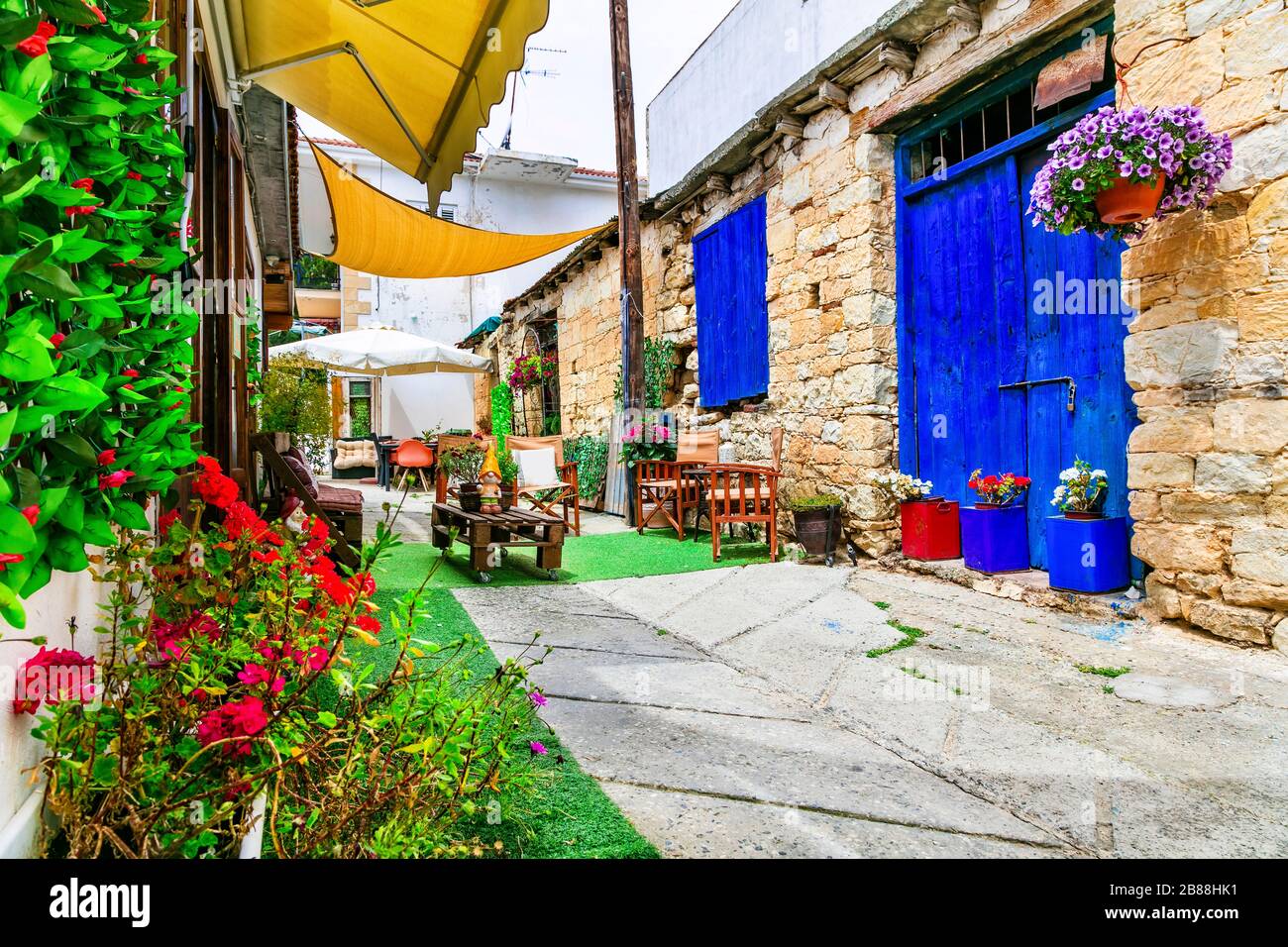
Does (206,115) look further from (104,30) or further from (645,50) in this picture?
(645,50)

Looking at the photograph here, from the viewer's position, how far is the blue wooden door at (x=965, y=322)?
4574mm

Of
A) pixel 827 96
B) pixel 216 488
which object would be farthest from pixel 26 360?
pixel 827 96

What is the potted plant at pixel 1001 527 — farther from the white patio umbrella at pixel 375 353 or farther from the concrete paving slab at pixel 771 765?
the white patio umbrella at pixel 375 353

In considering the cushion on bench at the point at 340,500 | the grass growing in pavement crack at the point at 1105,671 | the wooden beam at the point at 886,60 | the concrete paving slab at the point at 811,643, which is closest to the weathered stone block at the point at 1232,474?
the grass growing in pavement crack at the point at 1105,671

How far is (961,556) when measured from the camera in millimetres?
4969

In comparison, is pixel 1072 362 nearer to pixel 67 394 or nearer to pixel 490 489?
pixel 490 489

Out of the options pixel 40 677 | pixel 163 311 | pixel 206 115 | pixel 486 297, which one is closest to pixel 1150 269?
pixel 163 311

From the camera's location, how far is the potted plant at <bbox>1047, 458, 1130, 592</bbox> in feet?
12.2

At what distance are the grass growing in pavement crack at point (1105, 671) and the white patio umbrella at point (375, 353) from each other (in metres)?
9.41

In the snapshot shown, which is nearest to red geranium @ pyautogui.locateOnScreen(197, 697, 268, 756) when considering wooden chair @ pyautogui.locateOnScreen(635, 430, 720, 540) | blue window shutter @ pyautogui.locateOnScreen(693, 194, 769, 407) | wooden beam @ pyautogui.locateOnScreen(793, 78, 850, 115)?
wooden chair @ pyautogui.locateOnScreen(635, 430, 720, 540)

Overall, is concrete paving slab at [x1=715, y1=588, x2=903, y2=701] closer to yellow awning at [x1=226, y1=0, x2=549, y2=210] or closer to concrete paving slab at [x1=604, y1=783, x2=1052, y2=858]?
concrete paving slab at [x1=604, y1=783, x2=1052, y2=858]

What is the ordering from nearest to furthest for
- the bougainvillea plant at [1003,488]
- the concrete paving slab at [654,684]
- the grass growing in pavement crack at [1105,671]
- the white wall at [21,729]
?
the white wall at [21,729] → the concrete paving slab at [654,684] → the grass growing in pavement crack at [1105,671] → the bougainvillea plant at [1003,488]

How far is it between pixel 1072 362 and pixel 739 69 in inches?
208
